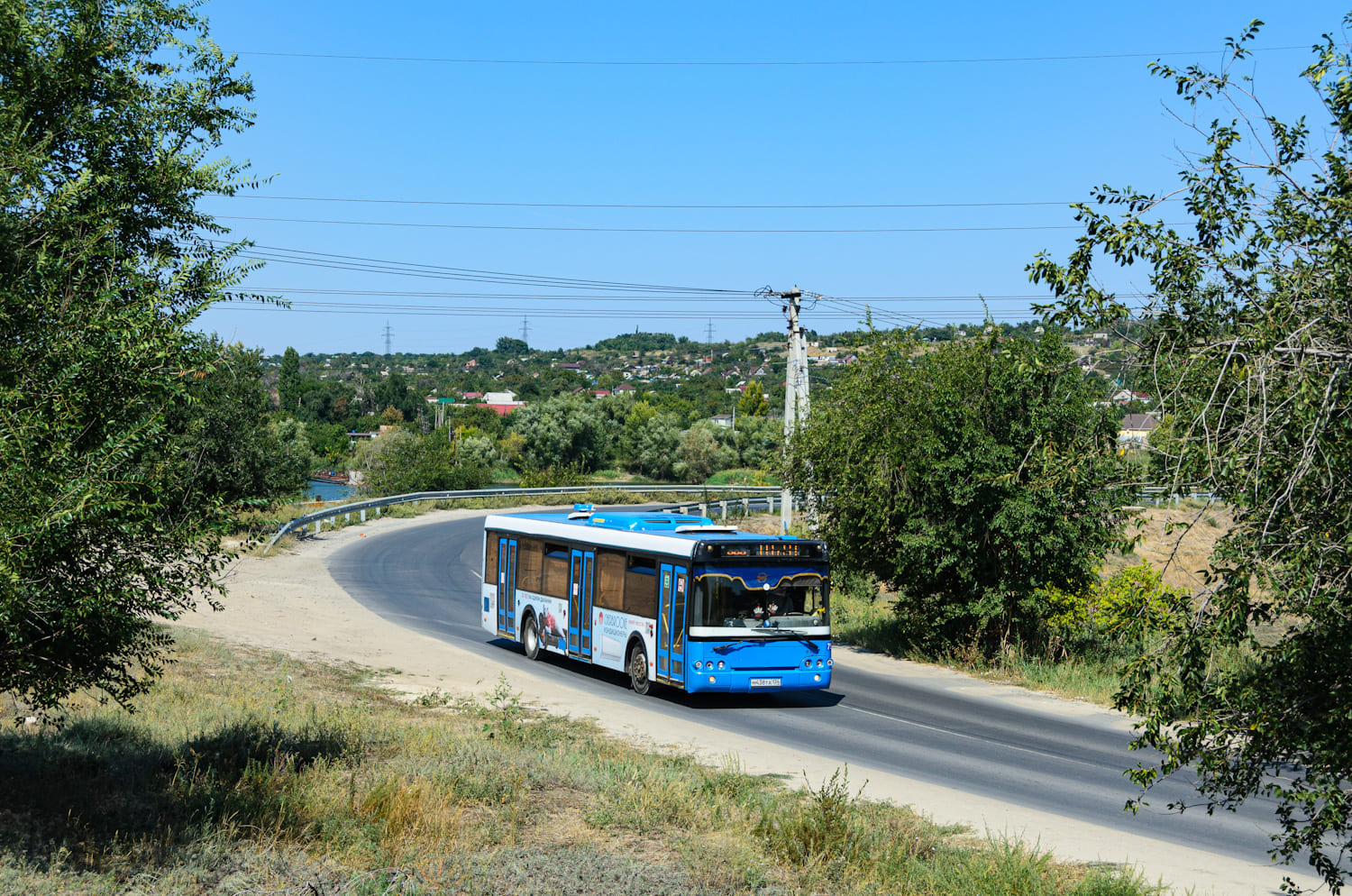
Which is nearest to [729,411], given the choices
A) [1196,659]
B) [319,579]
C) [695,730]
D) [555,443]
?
[555,443]

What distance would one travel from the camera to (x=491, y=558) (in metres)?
22.8

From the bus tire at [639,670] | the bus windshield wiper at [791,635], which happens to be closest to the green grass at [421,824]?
the bus windshield wiper at [791,635]

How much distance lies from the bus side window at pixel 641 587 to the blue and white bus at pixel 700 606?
0.6 inches

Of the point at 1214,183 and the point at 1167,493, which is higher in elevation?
the point at 1214,183

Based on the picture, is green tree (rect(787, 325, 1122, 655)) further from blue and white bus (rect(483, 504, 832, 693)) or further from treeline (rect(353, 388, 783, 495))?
treeline (rect(353, 388, 783, 495))

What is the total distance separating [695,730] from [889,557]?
28.6 feet

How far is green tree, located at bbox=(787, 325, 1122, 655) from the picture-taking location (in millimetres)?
20266

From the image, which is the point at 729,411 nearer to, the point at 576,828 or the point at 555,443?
the point at 555,443

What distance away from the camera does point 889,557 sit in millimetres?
22766

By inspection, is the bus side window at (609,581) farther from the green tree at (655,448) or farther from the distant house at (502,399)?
the distant house at (502,399)

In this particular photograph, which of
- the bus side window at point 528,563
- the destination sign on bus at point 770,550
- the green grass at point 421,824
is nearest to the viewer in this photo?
the green grass at point 421,824

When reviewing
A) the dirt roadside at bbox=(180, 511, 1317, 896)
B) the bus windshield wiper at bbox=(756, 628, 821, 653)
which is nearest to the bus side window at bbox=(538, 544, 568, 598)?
the dirt roadside at bbox=(180, 511, 1317, 896)

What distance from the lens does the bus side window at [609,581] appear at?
18281 mm

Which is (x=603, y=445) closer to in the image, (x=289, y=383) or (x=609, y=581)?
(x=289, y=383)
